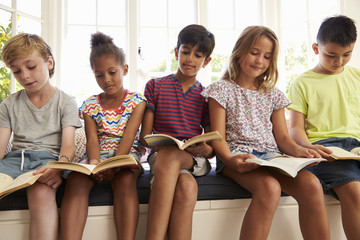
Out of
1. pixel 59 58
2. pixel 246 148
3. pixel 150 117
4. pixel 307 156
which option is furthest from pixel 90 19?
pixel 307 156

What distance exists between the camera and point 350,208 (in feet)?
4.10

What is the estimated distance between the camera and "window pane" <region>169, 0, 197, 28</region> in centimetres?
329

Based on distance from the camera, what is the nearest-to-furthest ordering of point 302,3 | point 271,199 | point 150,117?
point 271,199, point 150,117, point 302,3

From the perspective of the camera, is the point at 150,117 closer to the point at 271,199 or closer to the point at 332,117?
the point at 271,199

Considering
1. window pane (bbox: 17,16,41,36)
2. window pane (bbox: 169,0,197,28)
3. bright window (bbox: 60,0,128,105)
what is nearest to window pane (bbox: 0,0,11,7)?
window pane (bbox: 17,16,41,36)

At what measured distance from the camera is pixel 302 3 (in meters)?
3.24

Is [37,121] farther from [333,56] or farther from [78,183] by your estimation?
[333,56]

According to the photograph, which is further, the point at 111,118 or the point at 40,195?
the point at 111,118

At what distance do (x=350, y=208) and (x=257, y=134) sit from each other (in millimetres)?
445

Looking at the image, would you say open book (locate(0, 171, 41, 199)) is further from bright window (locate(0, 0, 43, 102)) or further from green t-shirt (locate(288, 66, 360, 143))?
bright window (locate(0, 0, 43, 102))

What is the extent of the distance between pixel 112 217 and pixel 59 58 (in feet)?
7.13

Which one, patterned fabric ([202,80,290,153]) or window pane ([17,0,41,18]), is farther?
window pane ([17,0,41,18])

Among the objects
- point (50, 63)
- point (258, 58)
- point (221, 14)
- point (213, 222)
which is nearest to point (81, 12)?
point (221, 14)

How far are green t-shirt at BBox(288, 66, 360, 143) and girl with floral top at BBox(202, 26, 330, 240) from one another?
0.13 metres
